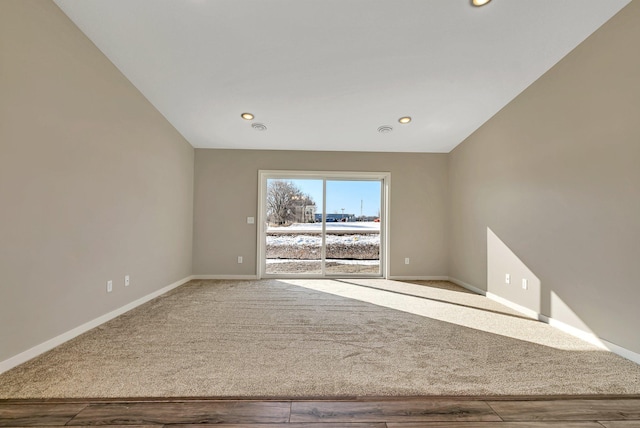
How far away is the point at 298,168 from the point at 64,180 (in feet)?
10.4

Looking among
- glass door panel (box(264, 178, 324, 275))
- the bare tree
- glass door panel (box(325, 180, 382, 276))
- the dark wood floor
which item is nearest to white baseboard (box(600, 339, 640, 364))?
the dark wood floor

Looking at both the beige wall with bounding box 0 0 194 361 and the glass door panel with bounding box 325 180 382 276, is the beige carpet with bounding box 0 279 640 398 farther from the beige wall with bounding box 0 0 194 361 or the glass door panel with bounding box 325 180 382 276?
the glass door panel with bounding box 325 180 382 276

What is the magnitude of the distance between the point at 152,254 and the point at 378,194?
370cm

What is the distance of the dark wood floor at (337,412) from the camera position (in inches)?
52.7

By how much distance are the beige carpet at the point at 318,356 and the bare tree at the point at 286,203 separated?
1.94 metres

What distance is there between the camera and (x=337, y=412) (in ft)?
4.63

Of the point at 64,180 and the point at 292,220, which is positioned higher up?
the point at 64,180

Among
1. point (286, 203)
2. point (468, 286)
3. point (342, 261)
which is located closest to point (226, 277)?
point (286, 203)

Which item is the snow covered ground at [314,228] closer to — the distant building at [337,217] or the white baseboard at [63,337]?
the distant building at [337,217]

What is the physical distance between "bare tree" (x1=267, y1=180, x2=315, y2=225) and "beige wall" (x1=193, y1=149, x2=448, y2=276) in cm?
28

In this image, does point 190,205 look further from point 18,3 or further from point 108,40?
point 18,3

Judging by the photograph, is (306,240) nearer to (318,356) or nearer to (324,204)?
(324,204)

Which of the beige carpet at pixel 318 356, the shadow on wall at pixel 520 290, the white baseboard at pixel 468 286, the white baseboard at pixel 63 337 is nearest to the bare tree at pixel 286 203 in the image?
the beige carpet at pixel 318 356

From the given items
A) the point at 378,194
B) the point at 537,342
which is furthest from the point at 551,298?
the point at 378,194
